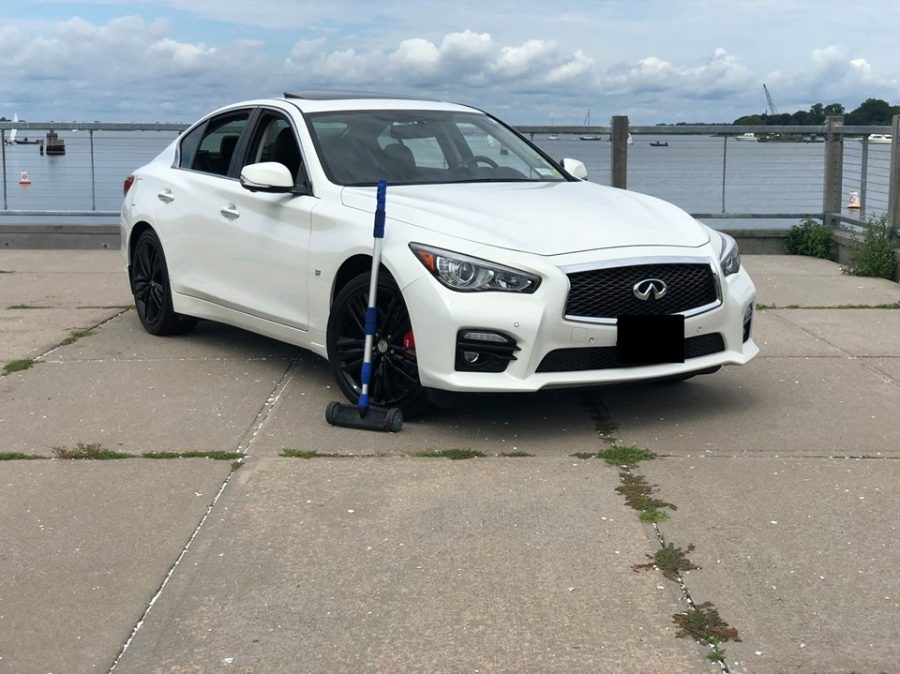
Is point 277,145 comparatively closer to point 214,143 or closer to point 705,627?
point 214,143

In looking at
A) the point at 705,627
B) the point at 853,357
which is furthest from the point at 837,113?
the point at 705,627

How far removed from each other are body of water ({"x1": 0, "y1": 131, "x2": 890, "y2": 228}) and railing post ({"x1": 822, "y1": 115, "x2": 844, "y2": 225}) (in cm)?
10

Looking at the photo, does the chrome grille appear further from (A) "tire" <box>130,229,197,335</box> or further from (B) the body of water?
(B) the body of water

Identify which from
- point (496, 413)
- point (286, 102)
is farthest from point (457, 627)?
point (286, 102)

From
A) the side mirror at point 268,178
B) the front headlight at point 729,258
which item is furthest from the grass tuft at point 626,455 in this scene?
the side mirror at point 268,178

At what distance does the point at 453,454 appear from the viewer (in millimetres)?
5371

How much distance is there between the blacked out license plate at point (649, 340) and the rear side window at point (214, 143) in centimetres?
298

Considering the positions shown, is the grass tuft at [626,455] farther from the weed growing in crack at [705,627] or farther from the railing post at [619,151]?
the railing post at [619,151]

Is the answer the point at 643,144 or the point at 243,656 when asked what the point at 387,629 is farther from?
the point at 643,144

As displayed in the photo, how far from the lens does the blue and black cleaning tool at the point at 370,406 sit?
18.3ft

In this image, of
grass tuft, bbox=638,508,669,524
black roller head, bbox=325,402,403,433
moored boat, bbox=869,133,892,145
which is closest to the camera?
grass tuft, bbox=638,508,669,524

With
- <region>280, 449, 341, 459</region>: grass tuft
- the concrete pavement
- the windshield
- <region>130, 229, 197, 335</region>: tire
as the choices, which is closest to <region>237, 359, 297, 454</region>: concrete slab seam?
the concrete pavement

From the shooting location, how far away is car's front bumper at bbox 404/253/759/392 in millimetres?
5324

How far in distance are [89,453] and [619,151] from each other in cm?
924
